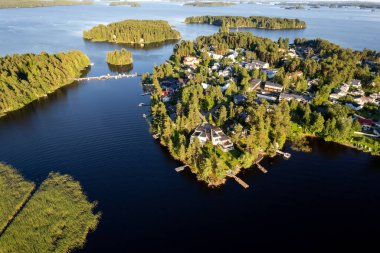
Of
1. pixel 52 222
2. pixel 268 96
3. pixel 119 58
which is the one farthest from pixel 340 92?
pixel 119 58

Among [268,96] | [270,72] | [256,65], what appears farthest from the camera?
[256,65]

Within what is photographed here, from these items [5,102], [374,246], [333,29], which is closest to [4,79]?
[5,102]

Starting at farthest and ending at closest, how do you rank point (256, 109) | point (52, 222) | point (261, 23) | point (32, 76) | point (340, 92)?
point (261, 23) → point (32, 76) → point (340, 92) → point (256, 109) → point (52, 222)

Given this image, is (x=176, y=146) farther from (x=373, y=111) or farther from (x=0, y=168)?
(x=373, y=111)

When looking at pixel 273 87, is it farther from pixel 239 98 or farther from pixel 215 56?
pixel 215 56

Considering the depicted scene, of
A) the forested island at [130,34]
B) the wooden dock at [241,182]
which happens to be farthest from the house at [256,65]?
the forested island at [130,34]

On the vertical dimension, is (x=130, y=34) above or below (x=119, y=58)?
above

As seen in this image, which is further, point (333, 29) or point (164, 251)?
point (333, 29)
